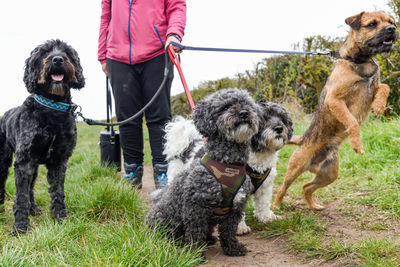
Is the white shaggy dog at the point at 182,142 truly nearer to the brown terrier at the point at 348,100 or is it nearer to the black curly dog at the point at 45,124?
the black curly dog at the point at 45,124

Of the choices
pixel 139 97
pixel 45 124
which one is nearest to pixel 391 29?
pixel 139 97

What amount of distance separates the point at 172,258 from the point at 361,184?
3638 millimetres

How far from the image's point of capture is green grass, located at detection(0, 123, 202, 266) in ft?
7.66

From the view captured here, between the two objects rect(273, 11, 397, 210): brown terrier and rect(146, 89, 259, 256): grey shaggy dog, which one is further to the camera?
rect(273, 11, 397, 210): brown terrier

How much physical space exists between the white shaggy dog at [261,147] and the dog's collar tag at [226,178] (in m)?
0.64

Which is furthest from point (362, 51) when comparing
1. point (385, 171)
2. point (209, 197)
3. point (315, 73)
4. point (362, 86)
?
point (315, 73)

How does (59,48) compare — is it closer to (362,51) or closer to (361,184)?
(362,51)

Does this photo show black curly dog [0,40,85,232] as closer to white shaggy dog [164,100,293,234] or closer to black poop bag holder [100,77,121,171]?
white shaggy dog [164,100,293,234]

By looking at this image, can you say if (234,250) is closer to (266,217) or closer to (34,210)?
(266,217)

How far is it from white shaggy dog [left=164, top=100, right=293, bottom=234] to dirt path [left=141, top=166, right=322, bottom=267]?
29 cm

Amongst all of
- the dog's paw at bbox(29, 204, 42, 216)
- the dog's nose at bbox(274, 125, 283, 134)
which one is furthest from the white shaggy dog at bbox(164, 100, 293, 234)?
the dog's paw at bbox(29, 204, 42, 216)

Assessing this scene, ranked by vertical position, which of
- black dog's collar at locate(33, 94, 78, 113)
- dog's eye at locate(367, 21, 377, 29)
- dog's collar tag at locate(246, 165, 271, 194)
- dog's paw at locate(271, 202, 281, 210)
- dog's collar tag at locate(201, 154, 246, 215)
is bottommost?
dog's paw at locate(271, 202, 281, 210)

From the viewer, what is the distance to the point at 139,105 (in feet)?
15.5

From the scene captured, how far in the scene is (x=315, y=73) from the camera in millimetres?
9344
